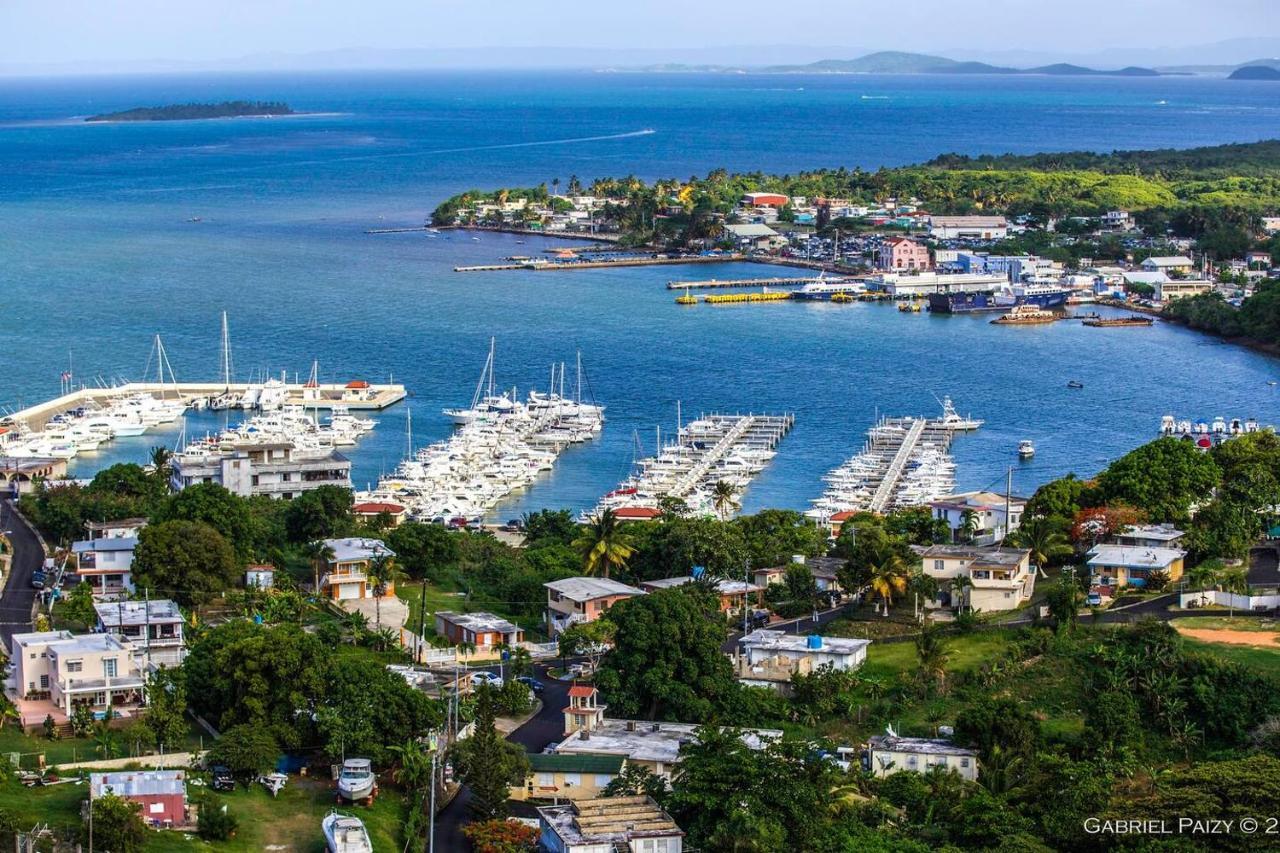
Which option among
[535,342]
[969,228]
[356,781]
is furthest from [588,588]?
[969,228]

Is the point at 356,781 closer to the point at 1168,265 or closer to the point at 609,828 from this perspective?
the point at 609,828

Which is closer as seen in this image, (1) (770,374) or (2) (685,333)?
(1) (770,374)

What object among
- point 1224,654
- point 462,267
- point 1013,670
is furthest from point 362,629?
point 462,267

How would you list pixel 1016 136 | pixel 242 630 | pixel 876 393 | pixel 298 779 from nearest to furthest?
pixel 298 779
pixel 242 630
pixel 876 393
pixel 1016 136

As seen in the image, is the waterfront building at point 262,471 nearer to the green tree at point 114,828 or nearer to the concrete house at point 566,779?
the concrete house at point 566,779

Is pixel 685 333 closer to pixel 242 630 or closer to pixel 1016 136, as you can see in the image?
pixel 242 630

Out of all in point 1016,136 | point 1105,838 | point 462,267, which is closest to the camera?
point 1105,838
